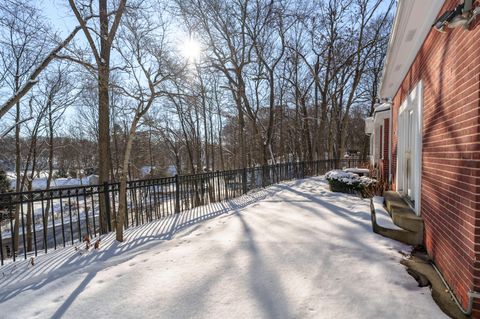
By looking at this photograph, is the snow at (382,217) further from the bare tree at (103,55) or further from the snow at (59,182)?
the snow at (59,182)

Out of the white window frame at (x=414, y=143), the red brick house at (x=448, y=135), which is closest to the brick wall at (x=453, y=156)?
the red brick house at (x=448, y=135)

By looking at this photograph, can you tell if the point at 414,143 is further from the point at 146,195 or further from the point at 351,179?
the point at 146,195

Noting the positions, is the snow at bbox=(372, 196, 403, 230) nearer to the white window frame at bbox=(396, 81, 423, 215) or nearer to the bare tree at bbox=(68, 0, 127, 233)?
the white window frame at bbox=(396, 81, 423, 215)

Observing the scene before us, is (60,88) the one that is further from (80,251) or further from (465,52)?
(465,52)

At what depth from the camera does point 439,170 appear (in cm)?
304

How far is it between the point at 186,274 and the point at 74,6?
21.8 ft

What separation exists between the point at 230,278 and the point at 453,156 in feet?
8.39

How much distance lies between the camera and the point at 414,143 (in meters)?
4.42

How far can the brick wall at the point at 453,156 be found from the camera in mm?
2109

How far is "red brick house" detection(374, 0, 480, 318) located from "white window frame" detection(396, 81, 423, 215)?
0.7 inches

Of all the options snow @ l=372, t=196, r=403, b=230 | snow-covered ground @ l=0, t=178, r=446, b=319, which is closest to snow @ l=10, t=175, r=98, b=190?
snow-covered ground @ l=0, t=178, r=446, b=319

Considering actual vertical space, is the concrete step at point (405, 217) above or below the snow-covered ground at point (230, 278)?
above

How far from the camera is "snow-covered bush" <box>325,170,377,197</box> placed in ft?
26.8

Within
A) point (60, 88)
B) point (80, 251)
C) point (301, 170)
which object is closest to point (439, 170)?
point (80, 251)
